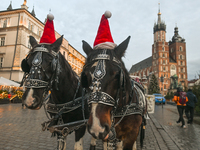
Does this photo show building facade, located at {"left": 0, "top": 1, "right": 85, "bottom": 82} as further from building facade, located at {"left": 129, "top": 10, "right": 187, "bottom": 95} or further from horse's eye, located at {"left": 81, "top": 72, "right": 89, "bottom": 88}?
building facade, located at {"left": 129, "top": 10, "right": 187, "bottom": 95}

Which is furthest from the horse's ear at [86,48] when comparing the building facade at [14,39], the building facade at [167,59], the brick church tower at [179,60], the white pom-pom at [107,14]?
the brick church tower at [179,60]

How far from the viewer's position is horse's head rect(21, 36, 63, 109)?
6.72ft

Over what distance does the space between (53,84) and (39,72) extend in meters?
0.37

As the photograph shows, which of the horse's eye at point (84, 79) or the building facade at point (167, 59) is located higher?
the building facade at point (167, 59)

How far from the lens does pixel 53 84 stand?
8.09 ft

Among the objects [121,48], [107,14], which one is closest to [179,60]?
[107,14]

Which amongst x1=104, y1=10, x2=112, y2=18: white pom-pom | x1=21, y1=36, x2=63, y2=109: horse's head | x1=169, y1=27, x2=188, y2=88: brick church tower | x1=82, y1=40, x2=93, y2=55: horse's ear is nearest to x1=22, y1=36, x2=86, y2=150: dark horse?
x1=21, y1=36, x2=63, y2=109: horse's head

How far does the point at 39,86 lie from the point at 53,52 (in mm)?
636

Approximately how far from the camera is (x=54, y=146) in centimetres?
436

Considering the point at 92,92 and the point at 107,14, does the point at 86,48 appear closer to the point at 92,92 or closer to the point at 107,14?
the point at 107,14

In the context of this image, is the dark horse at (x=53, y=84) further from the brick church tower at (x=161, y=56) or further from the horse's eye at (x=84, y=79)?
the brick church tower at (x=161, y=56)

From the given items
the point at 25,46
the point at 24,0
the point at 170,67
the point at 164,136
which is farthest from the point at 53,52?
the point at 170,67

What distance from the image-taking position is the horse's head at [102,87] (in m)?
1.41

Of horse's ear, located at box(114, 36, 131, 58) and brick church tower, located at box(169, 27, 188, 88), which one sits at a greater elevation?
brick church tower, located at box(169, 27, 188, 88)
